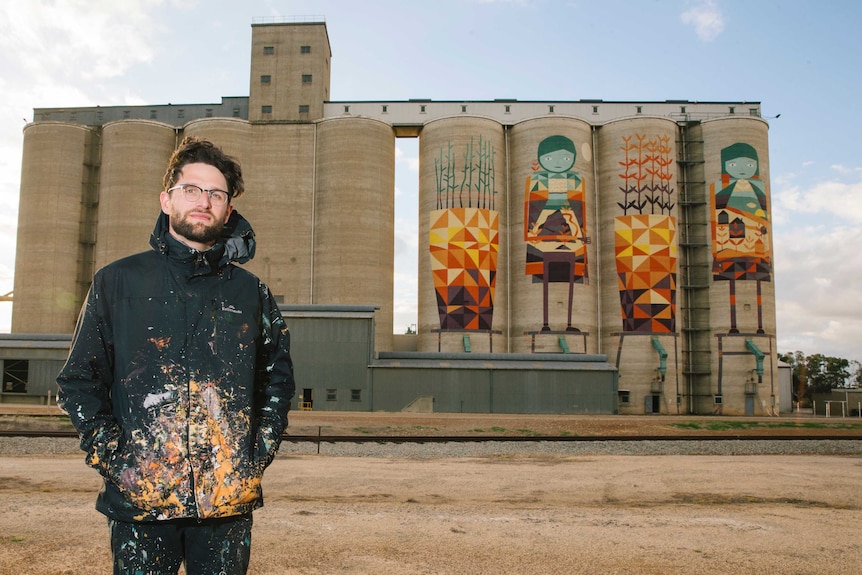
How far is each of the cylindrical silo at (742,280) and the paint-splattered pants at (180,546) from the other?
49681 mm

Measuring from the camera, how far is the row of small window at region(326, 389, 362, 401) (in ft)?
125

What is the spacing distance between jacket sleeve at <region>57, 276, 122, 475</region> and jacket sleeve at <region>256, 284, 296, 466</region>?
0.62 m

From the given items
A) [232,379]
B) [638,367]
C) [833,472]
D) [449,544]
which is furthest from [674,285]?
[232,379]

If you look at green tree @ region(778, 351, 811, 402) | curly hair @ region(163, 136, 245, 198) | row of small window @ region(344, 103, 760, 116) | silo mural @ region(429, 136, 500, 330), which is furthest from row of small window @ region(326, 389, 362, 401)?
green tree @ region(778, 351, 811, 402)

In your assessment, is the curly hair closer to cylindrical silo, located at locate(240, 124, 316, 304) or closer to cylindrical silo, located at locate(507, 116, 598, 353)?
cylindrical silo, located at locate(507, 116, 598, 353)

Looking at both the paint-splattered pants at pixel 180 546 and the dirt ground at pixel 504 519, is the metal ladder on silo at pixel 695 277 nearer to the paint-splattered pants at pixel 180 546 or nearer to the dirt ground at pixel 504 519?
the dirt ground at pixel 504 519

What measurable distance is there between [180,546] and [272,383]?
2.67ft

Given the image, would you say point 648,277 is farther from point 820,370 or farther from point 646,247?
point 820,370

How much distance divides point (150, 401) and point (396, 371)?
35.8 metres

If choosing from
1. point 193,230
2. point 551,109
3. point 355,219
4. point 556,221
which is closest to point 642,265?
point 556,221

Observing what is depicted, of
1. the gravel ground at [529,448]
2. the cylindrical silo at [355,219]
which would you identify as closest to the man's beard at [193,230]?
the gravel ground at [529,448]

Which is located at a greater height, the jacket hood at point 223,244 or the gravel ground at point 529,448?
the jacket hood at point 223,244

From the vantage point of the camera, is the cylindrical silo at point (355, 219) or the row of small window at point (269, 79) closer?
the cylindrical silo at point (355, 219)

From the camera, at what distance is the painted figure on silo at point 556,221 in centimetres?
4775
